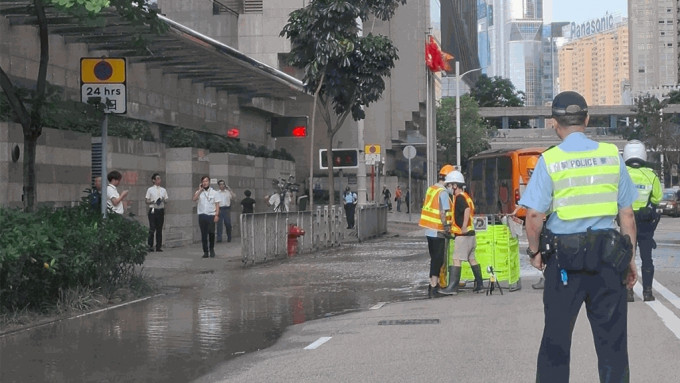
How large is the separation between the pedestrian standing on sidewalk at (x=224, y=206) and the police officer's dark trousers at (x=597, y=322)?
21.9m

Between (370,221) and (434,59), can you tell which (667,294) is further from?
(434,59)

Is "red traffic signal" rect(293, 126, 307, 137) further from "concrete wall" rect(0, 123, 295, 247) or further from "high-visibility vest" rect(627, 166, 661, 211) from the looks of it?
"high-visibility vest" rect(627, 166, 661, 211)

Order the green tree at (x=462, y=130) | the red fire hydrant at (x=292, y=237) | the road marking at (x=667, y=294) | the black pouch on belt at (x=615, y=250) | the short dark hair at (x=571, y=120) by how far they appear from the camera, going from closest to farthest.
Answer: the black pouch on belt at (x=615, y=250) → the short dark hair at (x=571, y=120) → the road marking at (x=667, y=294) → the red fire hydrant at (x=292, y=237) → the green tree at (x=462, y=130)

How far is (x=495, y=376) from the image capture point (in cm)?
880

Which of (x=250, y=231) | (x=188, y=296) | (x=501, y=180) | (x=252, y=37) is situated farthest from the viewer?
(x=252, y=37)

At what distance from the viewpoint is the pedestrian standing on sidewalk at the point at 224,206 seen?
2861cm

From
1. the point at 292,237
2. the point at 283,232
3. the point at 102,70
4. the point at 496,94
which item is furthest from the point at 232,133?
the point at 496,94

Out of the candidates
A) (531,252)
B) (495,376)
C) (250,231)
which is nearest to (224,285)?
(250,231)

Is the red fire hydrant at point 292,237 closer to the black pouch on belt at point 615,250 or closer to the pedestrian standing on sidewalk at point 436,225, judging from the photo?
the pedestrian standing on sidewalk at point 436,225

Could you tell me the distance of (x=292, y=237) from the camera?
2650cm

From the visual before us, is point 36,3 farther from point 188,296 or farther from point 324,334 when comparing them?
point 324,334

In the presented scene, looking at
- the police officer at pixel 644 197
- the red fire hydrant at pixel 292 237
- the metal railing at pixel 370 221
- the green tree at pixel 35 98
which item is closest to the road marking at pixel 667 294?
the police officer at pixel 644 197

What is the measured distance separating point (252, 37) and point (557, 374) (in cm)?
4785

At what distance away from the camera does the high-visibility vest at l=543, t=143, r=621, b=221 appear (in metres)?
6.35
